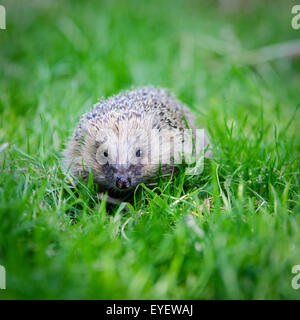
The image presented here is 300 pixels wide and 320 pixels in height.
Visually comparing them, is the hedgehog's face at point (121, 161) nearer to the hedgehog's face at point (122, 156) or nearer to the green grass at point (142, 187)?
the hedgehog's face at point (122, 156)

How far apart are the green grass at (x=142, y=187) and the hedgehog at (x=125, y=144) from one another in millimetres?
186

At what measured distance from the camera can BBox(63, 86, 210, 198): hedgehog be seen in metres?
2.98

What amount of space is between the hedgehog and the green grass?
7.3 inches

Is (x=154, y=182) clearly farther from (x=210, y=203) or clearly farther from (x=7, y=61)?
(x=7, y=61)

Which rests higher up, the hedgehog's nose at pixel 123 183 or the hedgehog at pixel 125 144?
the hedgehog at pixel 125 144

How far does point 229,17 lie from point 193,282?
7.53m

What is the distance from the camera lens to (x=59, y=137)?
3623 millimetres

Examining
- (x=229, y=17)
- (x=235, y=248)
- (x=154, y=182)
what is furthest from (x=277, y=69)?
(x=235, y=248)

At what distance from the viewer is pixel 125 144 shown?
3.00m

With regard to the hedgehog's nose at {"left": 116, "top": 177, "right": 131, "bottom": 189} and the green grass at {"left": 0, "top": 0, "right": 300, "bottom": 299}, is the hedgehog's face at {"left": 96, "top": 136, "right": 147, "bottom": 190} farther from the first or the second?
the green grass at {"left": 0, "top": 0, "right": 300, "bottom": 299}

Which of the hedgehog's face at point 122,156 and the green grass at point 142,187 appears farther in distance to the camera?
the hedgehog's face at point 122,156

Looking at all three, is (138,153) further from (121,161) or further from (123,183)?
(123,183)

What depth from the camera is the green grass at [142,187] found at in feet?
6.40

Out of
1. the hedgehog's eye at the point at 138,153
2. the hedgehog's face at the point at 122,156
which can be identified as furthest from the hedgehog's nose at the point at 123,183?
the hedgehog's eye at the point at 138,153
